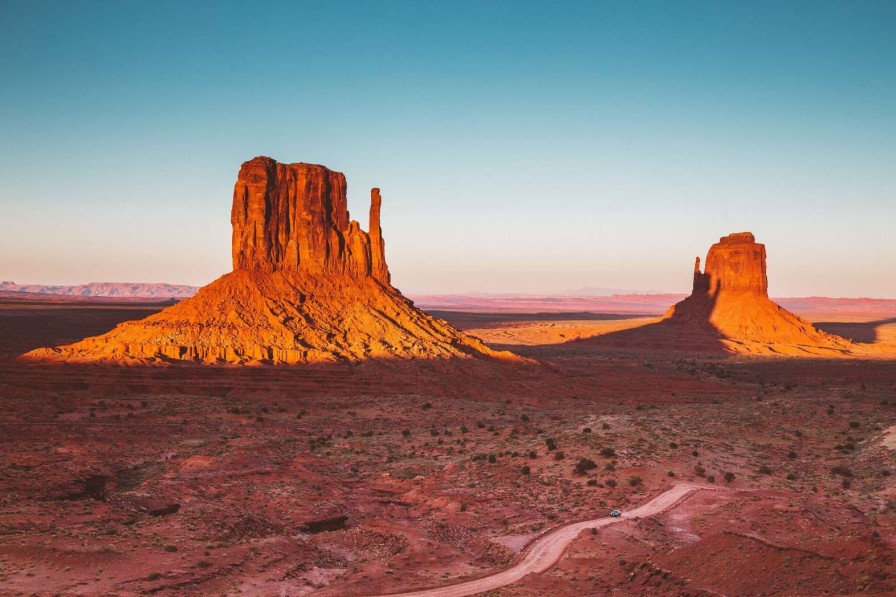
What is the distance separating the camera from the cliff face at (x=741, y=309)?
9712cm

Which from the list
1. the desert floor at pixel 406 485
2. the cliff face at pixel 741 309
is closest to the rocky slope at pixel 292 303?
the desert floor at pixel 406 485

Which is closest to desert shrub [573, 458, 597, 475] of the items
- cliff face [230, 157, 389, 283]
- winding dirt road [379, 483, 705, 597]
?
winding dirt road [379, 483, 705, 597]

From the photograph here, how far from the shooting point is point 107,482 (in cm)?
2711

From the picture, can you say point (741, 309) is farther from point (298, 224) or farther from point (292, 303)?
point (292, 303)

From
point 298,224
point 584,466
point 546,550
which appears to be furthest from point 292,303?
point 546,550

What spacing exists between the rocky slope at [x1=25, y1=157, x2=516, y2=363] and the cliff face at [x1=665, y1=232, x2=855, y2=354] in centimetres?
5325

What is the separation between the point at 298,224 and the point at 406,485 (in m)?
39.5

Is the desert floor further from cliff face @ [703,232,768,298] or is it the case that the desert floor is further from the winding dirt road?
cliff face @ [703,232,768,298]

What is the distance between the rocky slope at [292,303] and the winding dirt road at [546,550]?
3451cm

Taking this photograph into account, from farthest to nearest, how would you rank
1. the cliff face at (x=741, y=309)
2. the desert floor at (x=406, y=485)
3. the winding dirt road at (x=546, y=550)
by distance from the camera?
the cliff face at (x=741, y=309) → the desert floor at (x=406, y=485) → the winding dirt road at (x=546, y=550)

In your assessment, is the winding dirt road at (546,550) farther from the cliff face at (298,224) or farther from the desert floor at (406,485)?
the cliff face at (298,224)

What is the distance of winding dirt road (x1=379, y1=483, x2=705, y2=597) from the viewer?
1672 centimetres

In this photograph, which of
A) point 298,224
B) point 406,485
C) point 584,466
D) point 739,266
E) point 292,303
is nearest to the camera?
point 584,466

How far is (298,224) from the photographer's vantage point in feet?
203
